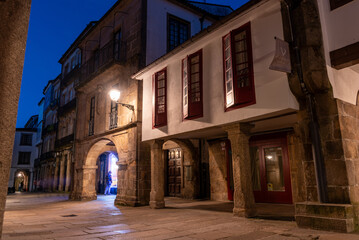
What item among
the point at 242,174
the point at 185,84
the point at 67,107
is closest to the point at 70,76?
the point at 67,107

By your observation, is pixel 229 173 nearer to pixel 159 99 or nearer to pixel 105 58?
pixel 159 99

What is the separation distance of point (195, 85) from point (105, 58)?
23.6ft

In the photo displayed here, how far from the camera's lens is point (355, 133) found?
18.8ft

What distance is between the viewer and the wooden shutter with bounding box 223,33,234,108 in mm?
7133

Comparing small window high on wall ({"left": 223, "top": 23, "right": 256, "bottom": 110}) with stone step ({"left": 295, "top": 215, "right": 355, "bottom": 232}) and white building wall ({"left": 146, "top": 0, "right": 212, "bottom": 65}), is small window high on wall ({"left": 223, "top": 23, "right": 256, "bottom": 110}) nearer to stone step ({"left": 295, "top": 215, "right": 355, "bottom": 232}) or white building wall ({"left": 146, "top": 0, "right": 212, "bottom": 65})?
stone step ({"left": 295, "top": 215, "right": 355, "bottom": 232})

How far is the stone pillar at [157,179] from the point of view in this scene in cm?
950

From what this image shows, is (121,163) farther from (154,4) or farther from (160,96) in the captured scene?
(154,4)

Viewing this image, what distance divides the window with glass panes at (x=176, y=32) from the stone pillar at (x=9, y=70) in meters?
11.4

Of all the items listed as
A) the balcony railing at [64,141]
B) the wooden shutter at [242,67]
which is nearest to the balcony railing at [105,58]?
the wooden shutter at [242,67]

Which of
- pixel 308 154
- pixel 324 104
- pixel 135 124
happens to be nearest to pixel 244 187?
pixel 308 154

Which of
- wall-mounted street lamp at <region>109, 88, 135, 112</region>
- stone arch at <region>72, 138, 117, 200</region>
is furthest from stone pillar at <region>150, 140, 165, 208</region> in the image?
stone arch at <region>72, 138, 117, 200</region>

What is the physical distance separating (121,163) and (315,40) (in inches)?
342

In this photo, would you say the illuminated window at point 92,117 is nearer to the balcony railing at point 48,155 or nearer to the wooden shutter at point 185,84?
the wooden shutter at point 185,84

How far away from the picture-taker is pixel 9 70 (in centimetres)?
176
